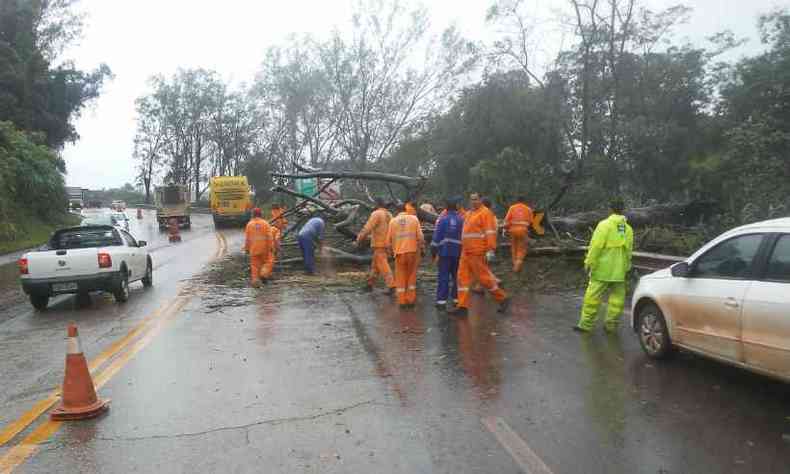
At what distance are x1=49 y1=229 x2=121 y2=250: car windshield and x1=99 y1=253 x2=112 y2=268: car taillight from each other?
119 centimetres

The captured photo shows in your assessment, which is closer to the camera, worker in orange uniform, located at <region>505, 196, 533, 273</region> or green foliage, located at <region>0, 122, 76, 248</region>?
worker in orange uniform, located at <region>505, 196, 533, 273</region>

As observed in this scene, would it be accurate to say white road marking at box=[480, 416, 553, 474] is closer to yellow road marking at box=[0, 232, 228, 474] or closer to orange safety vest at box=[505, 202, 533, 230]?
yellow road marking at box=[0, 232, 228, 474]

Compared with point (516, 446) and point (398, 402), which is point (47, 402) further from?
point (516, 446)

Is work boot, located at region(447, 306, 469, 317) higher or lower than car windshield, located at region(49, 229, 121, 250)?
lower

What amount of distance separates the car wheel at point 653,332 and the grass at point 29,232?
920 inches

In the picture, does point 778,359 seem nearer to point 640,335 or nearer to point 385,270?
point 640,335

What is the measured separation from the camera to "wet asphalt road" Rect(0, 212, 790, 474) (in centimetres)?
427

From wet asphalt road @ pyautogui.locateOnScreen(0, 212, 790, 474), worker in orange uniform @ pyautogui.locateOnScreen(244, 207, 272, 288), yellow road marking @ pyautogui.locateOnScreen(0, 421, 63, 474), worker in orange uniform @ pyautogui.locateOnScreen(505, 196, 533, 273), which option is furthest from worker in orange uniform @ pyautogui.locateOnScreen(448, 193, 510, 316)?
yellow road marking @ pyautogui.locateOnScreen(0, 421, 63, 474)

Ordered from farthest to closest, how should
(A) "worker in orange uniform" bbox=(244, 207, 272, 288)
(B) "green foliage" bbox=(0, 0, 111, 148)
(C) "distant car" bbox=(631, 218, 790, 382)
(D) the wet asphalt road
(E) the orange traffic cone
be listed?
(B) "green foliage" bbox=(0, 0, 111, 148) → (A) "worker in orange uniform" bbox=(244, 207, 272, 288) → (E) the orange traffic cone → (C) "distant car" bbox=(631, 218, 790, 382) → (D) the wet asphalt road

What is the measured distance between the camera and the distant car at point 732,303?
504 cm

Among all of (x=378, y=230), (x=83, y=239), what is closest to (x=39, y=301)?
(x=83, y=239)

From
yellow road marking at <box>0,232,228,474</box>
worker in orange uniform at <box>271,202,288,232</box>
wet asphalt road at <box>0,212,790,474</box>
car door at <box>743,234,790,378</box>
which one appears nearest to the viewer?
wet asphalt road at <box>0,212,790,474</box>

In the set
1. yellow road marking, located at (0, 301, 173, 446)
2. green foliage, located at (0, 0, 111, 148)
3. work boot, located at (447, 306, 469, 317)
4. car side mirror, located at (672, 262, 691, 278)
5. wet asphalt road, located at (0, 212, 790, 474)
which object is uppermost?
green foliage, located at (0, 0, 111, 148)

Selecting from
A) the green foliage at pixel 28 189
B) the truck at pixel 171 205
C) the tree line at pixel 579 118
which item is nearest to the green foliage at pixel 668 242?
the tree line at pixel 579 118
